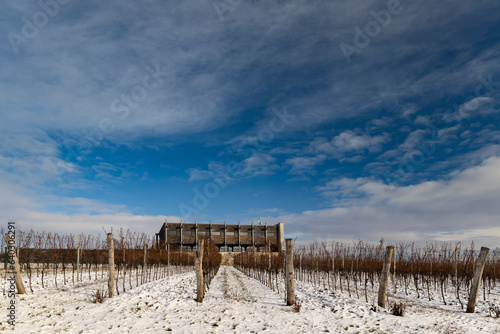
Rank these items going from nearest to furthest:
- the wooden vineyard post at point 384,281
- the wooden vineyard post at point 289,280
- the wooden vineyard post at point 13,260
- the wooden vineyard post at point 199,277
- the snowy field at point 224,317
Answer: the snowy field at point 224,317
the wooden vineyard post at point 384,281
the wooden vineyard post at point 289,280
the wooden vineyard post at point 199,277
the wooden vineyard post at point 13,260

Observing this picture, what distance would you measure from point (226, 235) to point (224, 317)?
4722 cm

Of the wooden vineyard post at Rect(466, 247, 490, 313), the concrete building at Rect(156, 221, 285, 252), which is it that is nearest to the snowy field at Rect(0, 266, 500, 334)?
the wooden vineyard post at Rect(466, 247, 490, 313)

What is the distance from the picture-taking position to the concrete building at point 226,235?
2130 inches

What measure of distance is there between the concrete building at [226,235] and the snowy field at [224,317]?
41.0 m

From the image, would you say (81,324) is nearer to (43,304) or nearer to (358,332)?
(43,304)

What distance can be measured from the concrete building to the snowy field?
134 feet

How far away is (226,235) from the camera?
5669 centimetres

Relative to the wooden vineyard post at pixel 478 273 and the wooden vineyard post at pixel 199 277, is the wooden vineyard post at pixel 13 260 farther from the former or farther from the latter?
the wooden vineyard post at pixel 478 273

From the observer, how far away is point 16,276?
13.8 meters

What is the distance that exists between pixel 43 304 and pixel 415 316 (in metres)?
13.8

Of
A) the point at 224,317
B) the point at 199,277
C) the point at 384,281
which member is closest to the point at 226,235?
the point at 199,277

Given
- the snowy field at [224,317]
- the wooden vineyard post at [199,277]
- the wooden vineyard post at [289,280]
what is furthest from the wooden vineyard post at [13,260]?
the wooden vineyard post at [289,280]

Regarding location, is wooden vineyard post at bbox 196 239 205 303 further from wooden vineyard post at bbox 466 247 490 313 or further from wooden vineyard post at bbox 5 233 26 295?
wooden vineyard post at bbox 466 247 490 313

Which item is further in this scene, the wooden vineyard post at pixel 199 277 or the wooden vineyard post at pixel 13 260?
the wooden vineyard post at pixel 13 260
